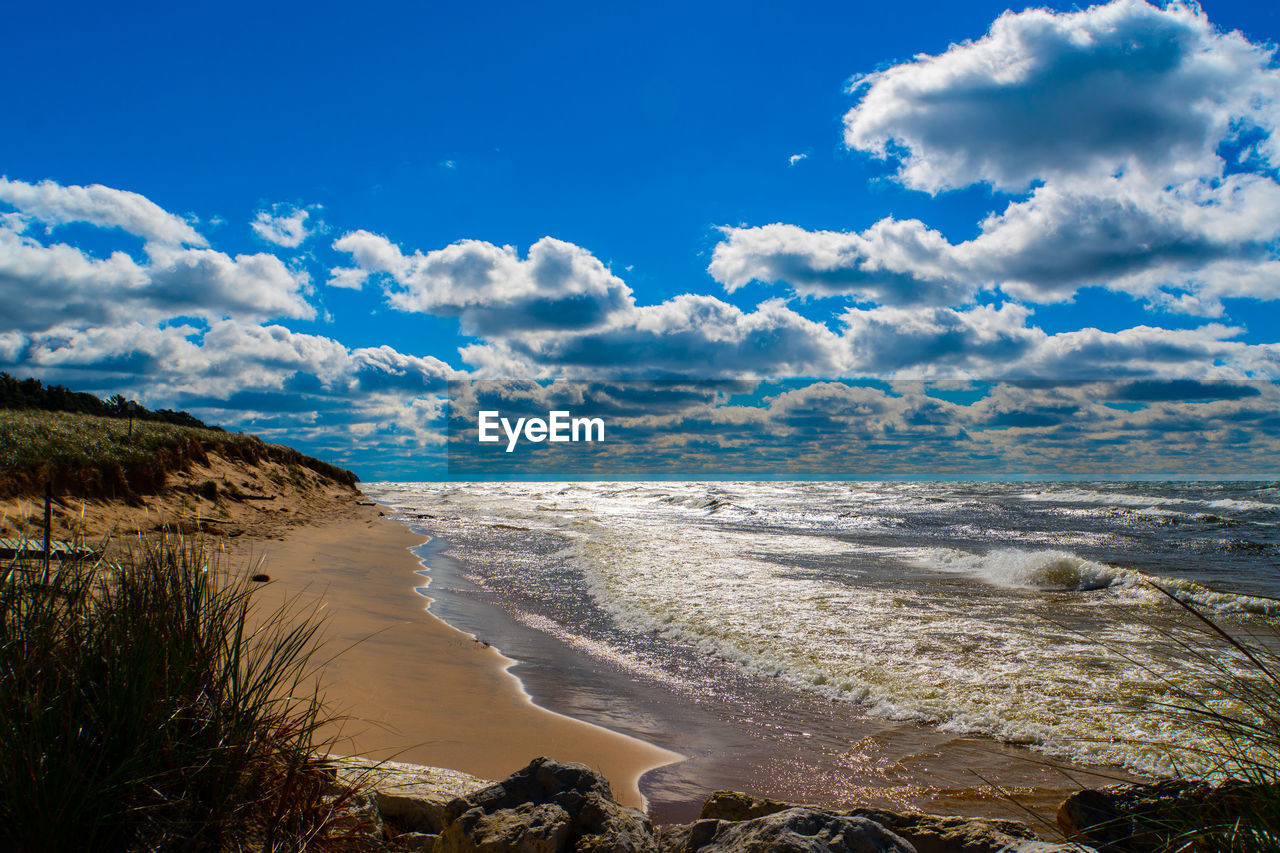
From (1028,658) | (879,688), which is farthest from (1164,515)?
(879,688)

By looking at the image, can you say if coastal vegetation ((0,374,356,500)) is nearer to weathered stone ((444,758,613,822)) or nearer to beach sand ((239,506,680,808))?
beach sand ((239,506,680,808))

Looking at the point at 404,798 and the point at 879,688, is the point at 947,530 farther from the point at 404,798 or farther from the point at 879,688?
the point at 404,798

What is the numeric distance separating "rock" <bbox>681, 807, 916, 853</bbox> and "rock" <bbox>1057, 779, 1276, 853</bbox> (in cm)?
77

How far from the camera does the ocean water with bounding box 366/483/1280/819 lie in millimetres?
6145

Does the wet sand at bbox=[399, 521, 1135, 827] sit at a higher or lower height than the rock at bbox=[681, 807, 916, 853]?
lower

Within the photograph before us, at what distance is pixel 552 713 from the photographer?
651cm

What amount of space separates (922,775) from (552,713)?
3337 millimetres

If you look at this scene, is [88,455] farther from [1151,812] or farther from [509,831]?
[1151,812]

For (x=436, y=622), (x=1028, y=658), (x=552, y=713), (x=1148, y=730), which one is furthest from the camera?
(x=436, y=622)

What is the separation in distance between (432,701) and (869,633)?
6.03 metres

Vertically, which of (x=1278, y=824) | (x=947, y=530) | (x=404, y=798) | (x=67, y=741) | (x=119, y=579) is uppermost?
(x=119, y=579)

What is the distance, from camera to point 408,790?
3773 mm

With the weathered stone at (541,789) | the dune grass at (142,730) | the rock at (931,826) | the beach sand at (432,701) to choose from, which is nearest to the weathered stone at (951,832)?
the rock at (931,826)

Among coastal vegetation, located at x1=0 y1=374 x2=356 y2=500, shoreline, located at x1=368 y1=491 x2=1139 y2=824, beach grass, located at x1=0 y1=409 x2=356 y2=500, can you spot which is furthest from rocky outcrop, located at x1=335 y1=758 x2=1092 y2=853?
coastal vegetation, located at x1=0 y1=374 x2=356 y2=500
